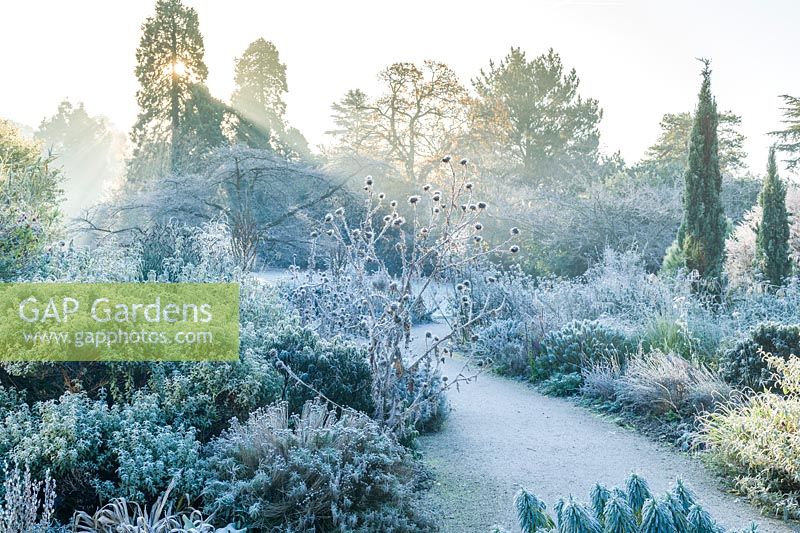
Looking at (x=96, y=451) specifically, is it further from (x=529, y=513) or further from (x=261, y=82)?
(x=261, y=82)

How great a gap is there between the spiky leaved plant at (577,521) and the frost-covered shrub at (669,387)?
11.0 feet

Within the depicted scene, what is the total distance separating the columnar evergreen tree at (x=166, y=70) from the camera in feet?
75.3

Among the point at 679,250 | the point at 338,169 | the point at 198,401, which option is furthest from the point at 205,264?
the point at 338,169

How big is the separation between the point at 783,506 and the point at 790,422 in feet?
1.94

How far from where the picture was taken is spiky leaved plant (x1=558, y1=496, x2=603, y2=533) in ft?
7.73

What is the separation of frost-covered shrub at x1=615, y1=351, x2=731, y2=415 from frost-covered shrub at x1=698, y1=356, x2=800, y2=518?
0.65m

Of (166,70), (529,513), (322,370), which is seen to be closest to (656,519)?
(529,513)

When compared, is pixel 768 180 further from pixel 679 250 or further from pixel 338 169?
pixel 338 169

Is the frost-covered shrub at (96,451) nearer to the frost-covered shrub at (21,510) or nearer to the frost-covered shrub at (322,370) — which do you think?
the frost-covered shrub at (21,510)

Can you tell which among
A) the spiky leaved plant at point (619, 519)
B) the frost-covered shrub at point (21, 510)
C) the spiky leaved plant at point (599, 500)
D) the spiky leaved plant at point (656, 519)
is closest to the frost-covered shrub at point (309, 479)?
A: the frost-covered shrub at point (21, 510)

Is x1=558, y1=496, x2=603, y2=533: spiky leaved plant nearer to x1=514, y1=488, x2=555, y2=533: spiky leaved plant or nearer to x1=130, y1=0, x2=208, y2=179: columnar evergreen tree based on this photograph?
x1=514, y1=488, x2=555, y2=533: spiky leaved plant

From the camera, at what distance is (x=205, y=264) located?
6.15m

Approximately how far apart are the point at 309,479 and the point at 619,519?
1644 mm

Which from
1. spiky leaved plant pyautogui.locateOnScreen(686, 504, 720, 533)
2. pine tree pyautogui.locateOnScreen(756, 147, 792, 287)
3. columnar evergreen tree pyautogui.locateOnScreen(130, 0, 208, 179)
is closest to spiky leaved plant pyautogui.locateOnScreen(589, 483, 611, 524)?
spiky leaved plant pyautogui.locateOnScreen(686, 504, 720, 533)
